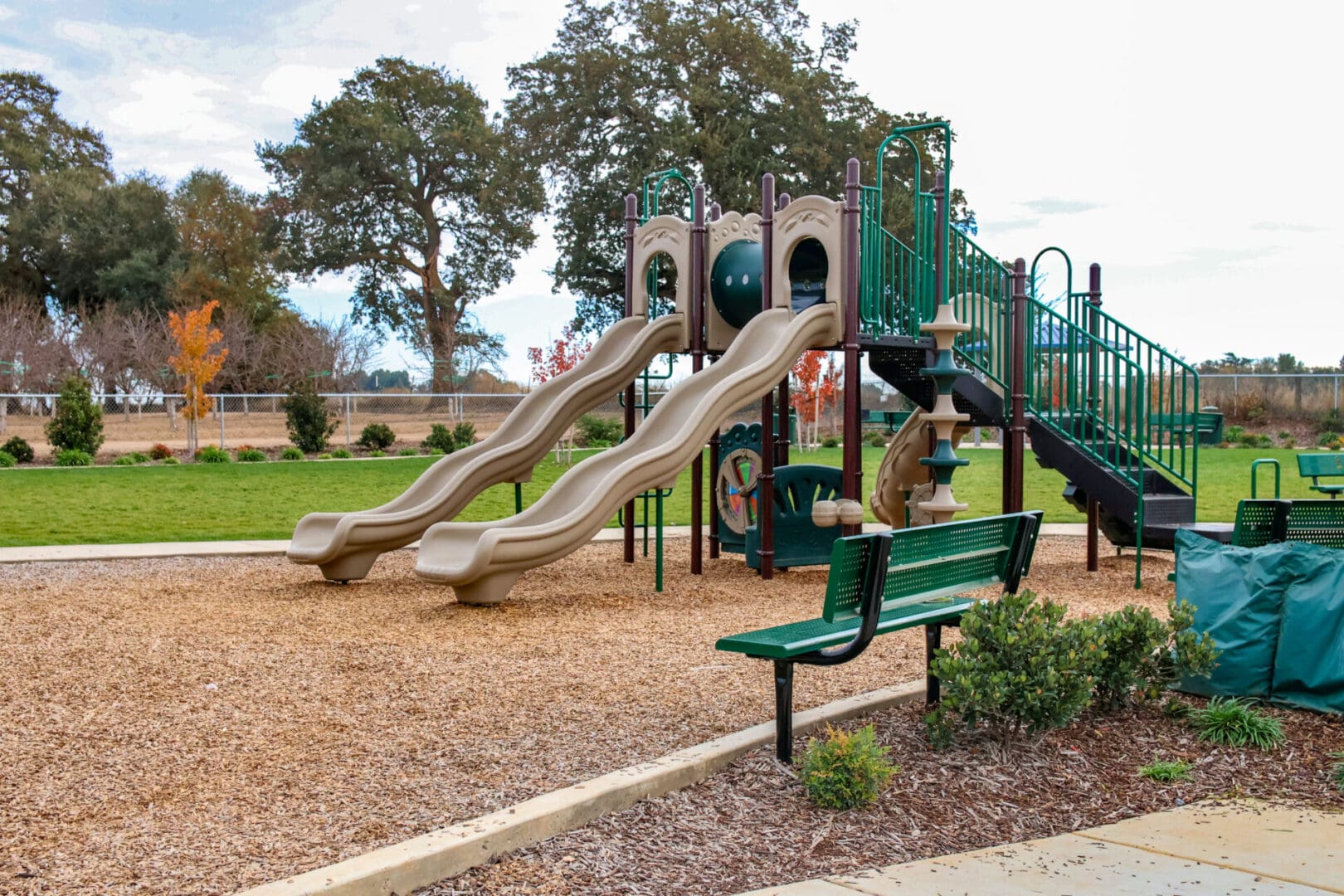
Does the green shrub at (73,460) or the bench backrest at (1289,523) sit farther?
the green shrub at (73,460)

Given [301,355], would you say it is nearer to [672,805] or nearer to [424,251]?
[424,251]

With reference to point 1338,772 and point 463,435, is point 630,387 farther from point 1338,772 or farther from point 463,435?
point 463,435

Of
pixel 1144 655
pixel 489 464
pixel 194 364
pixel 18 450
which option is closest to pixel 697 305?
pixel 489 464

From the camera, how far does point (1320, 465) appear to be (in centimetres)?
1277

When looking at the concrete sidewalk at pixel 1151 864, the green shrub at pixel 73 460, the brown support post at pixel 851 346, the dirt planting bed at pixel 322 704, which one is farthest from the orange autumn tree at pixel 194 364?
the concrete sidewalk at pixel 1151 864

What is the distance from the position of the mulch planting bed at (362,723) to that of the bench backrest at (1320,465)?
407cm

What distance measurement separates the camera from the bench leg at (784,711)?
191 inches

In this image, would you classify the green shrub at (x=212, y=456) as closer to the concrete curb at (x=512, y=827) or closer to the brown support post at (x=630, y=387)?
the brown support post at (x=630, y=387)

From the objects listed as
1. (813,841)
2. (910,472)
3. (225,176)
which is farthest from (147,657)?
(225,176)

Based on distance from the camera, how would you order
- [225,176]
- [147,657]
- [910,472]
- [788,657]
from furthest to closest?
[225,176], [910,472], [147,657], [788,657]

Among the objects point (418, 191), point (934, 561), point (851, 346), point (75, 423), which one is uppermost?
point (418, 191)

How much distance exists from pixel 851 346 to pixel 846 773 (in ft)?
20.7

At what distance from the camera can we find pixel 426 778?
15.4ft

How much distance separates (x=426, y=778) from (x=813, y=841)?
149cm
